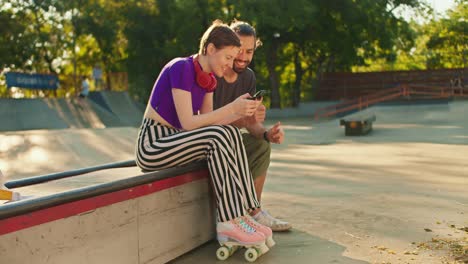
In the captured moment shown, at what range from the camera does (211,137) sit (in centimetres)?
337

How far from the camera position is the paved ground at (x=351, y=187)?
373 centimetres

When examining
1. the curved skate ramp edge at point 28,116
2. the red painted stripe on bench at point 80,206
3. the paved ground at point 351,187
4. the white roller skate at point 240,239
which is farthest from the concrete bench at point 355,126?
the red painted stripe on bench at point 80,206

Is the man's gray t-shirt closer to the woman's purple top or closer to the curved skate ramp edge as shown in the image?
the woman's purple top

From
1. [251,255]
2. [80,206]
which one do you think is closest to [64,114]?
[251,255]

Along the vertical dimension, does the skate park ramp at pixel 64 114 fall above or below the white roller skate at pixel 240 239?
below

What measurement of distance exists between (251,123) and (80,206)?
5.95 feet

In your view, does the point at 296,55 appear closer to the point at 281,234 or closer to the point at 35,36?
the point at 35,36

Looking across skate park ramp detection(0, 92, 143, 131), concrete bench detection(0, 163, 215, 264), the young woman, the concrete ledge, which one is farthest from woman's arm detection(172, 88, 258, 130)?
the concrete ledge

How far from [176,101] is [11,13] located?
32.3 metres

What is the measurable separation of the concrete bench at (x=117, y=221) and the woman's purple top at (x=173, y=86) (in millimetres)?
370

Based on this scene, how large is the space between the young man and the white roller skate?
0.71m

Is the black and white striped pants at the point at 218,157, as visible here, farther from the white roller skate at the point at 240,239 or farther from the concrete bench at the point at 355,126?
the concrete bench at the point at 355,126

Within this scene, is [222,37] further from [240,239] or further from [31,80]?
[31,80]

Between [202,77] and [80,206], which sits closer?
[80,206]
